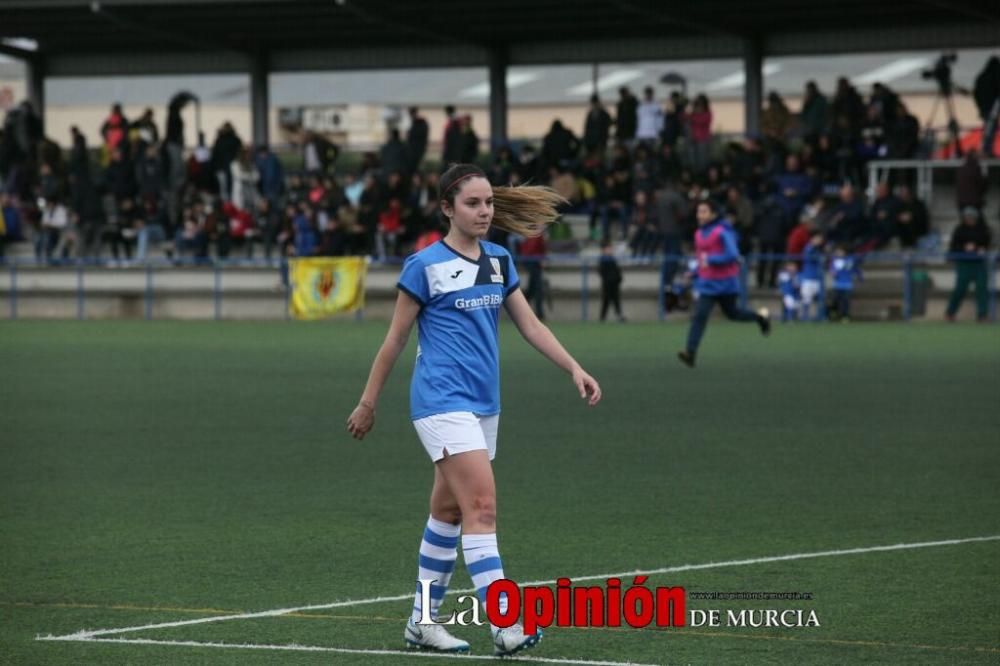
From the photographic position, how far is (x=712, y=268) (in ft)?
70.1

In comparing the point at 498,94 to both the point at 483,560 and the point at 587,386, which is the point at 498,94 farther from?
the point at 483,560

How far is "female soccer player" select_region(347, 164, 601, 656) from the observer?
6633mm

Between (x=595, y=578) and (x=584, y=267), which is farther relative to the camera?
(x=584, y=267)

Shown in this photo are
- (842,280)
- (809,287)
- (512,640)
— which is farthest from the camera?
(809,287)

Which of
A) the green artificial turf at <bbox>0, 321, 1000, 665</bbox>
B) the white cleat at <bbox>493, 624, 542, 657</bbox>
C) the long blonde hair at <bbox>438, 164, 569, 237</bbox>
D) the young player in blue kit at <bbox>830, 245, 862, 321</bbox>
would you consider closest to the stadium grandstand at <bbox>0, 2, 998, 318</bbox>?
the young player in blue kit at <bbox>830, 245, 862, 321</bbox>

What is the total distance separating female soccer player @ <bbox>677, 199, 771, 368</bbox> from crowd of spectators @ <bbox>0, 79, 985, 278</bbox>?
12.9 m

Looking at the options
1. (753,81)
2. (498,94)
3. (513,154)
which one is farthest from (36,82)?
(753,81)

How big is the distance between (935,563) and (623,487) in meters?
3.14

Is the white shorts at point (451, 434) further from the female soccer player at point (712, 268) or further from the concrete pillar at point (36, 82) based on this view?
the concrete pillar at point (36, 82)

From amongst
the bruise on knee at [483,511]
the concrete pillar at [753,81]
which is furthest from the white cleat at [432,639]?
the concrete pillar at [753,81]

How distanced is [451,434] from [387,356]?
0.43 meters

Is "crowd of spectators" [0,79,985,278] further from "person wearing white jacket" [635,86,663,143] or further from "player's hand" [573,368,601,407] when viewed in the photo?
"player's hand" [573,368,601,407]

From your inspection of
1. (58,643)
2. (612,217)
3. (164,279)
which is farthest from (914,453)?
(164,279)

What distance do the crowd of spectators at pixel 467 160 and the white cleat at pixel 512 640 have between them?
2797 centimetres
